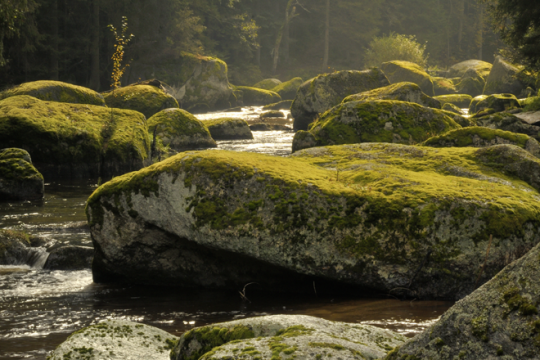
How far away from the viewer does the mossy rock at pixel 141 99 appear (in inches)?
967

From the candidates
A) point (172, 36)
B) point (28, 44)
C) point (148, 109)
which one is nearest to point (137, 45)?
point (172, 36)

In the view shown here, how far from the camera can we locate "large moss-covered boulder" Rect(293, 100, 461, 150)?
12195mm

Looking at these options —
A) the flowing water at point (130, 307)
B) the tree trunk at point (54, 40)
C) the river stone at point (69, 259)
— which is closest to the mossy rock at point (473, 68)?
the tree trunk at point (54, 40)

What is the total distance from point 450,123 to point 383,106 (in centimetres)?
168

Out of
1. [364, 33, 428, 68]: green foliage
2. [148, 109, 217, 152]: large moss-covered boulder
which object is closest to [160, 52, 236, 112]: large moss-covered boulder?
[364, 33, 428, 68]: green foliage

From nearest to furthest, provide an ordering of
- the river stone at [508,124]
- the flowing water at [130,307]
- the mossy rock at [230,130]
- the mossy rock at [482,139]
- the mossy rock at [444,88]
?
the flowing water at [130,307]
the mossy rock at [482,139]
the river stone at [508,124]
the mossy rock at [230,130]
the mossy rock at [444,88]

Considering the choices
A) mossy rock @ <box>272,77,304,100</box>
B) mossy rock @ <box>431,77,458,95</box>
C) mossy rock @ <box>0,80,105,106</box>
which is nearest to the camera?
mossy rock @ <box>0,80,105,106</box>

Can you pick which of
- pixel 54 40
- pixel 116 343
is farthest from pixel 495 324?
pixel 54 40

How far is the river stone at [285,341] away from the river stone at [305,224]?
1.99 m

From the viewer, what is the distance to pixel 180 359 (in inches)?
149

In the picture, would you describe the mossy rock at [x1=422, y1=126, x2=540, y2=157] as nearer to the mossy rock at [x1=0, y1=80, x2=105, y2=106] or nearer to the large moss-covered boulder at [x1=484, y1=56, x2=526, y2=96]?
the mossy rock at [x1=0, y1=80, x2=105, y2=106]

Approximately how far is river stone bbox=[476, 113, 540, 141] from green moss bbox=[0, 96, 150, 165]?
10.9 meters

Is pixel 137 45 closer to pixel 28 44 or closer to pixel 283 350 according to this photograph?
pixel 28 44

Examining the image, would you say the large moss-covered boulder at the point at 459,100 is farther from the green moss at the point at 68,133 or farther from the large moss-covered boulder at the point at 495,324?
the large moss-covered boulder at the point at 495,324
